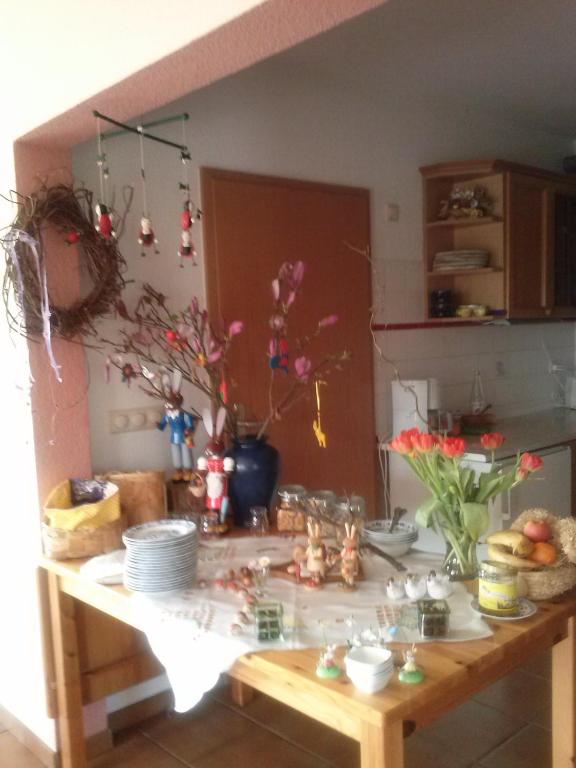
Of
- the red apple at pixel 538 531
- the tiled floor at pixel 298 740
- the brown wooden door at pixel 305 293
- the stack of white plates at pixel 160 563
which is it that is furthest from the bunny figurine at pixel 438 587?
the brown wooden door at pixel 305 293

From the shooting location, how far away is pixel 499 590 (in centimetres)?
162

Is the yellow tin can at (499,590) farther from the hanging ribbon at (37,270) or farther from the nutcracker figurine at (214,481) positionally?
the hanging ribbon at (37,270)

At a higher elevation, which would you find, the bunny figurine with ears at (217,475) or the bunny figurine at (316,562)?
the bunny figurine with ears at (217,475)

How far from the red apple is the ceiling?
1.81 meters

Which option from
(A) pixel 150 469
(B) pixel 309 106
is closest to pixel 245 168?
(B) pixel 309 106

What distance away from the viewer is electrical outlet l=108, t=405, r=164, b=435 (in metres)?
2.59

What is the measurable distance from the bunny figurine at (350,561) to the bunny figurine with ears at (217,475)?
0.61 m

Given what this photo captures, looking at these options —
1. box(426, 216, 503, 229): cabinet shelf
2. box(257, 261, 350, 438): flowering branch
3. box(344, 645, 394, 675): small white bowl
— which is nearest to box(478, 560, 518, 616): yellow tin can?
box(344, 645, 394, 675): small white bowl

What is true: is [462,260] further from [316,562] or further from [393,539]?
[316,562]

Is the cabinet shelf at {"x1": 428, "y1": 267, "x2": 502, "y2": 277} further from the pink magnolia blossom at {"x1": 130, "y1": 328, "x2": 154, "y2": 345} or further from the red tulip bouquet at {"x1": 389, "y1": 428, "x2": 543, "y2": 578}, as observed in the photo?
the red tulip bouquet at {"x1": 389, "y1": 428, "x2": 543, "y2": 578}

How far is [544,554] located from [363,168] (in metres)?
2.26

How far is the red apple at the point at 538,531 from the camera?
1.76m

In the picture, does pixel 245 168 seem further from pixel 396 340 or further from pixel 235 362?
pixel 396 340

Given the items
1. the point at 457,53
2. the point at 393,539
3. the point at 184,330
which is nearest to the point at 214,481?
the point at 184,330
